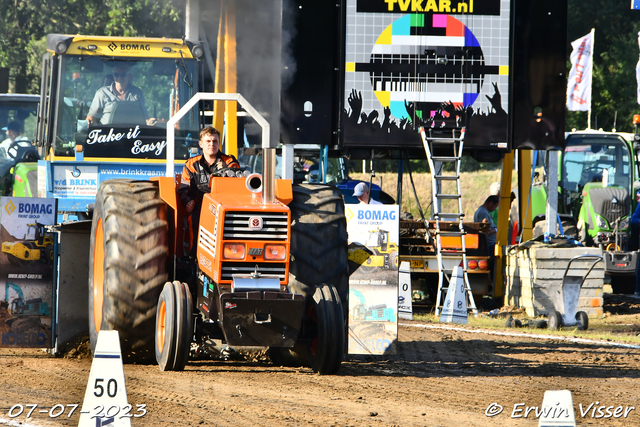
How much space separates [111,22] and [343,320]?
1004 inches

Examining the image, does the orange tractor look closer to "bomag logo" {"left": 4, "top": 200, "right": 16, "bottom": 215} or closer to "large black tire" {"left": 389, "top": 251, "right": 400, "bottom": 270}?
"bomag logo" {"left": 4, "top": 200, "right": 16, "bottom": 215}

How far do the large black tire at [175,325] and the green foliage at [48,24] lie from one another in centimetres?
2437

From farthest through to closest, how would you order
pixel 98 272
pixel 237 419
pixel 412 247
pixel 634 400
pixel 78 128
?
1. pixel 412 247
2. pixel 78 128
3. pixel 98 272
4. pixel 634 400
5. pixel 237 419

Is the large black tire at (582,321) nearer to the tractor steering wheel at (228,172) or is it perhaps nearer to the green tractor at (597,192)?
the green tractor at (597,192)

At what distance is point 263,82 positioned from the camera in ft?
43.9

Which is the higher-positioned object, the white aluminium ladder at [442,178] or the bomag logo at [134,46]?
the bomag logo at [134,46]

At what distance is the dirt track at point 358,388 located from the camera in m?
5.50

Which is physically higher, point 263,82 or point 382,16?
point 382,16

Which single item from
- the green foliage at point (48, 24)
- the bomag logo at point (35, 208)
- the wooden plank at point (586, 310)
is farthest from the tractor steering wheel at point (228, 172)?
the green foliage at point (48, 24)

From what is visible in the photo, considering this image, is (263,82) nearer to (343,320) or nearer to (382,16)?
(382,16)

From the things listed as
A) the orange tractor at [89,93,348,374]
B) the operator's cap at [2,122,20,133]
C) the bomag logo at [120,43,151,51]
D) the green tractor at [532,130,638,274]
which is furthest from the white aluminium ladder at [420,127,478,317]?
the operator's cap at [2,122,20,133]

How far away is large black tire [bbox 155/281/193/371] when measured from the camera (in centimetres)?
650

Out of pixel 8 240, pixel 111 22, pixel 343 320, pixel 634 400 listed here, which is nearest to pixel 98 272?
pixel 8 240

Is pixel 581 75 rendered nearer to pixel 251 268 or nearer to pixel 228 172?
pixel 228 172
